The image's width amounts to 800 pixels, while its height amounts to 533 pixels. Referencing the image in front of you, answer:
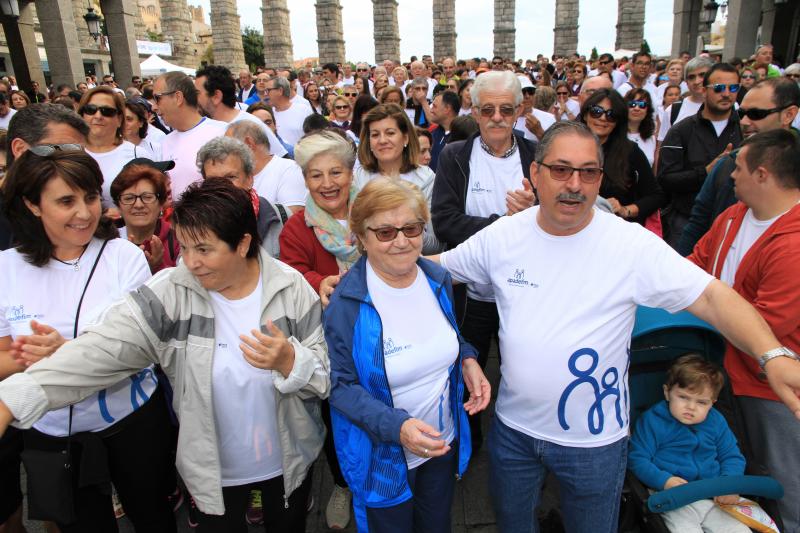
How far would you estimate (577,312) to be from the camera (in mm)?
1959

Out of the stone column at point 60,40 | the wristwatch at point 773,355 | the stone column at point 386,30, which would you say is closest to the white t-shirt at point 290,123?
the wristwatch at point 773,355

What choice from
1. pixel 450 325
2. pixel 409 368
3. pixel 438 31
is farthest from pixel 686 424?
pixel 438 31

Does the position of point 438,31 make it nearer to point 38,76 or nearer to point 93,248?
point 38,76

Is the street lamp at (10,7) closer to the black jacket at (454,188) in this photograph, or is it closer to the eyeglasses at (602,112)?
the black jacket at (454,188)

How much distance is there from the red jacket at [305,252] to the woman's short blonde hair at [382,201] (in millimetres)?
621

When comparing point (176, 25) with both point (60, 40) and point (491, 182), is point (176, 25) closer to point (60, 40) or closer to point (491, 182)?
point (60, 40)

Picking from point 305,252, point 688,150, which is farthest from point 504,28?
point 305,252

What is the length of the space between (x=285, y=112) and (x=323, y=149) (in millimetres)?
5075

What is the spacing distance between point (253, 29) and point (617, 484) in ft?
196

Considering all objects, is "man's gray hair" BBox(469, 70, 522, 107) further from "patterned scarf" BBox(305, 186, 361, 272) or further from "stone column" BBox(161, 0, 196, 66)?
"stone column" BBox(161, 0, 196, 66)

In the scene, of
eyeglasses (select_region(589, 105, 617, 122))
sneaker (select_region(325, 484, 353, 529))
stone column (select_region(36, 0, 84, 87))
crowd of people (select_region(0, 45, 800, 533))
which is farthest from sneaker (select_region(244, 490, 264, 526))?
stone column (select_region(36, 0, 84, 87))

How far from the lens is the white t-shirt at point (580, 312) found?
194 cm

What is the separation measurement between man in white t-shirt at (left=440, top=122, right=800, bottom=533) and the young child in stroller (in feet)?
0.89

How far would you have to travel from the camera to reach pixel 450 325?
2.18m
